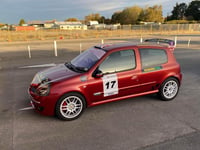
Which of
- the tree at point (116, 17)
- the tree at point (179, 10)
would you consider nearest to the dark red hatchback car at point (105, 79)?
the tree at point (116, 17)

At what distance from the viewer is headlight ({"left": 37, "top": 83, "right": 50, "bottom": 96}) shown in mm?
3586

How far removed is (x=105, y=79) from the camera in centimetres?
392

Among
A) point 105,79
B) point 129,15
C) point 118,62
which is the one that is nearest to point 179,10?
point 129,15

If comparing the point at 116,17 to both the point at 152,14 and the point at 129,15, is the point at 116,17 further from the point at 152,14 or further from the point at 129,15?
the point at 152,14

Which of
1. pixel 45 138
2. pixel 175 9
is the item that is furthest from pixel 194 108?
pixel 175 9

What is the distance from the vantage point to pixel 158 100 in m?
4.78

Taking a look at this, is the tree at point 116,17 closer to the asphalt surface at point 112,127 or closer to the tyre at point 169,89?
the tyre at point 169,89

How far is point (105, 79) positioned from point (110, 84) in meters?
0.18

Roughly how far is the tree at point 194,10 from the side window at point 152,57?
95168mm

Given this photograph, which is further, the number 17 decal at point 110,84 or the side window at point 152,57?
the side window at point 152,57

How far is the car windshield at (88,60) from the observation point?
4.03 m

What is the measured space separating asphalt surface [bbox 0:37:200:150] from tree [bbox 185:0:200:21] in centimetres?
9591

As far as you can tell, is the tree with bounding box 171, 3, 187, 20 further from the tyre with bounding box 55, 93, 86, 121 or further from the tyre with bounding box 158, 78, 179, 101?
the tyre with bounding box 55, 93, 86, 121

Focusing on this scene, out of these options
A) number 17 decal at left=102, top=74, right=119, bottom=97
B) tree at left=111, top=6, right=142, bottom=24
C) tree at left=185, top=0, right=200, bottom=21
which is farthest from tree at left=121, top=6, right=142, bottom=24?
number 17 decal at left=102, top=74, right=119, bottom=97
